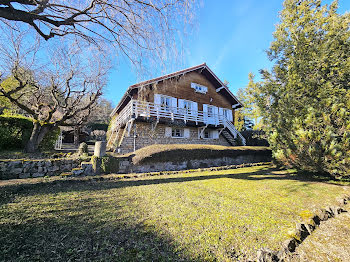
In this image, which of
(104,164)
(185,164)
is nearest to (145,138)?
(185,164)

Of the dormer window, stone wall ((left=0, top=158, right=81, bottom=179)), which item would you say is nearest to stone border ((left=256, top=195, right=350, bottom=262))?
stone wall ((left=0, top=158, right=81, bottom=179))

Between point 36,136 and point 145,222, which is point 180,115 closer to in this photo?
point 36,136

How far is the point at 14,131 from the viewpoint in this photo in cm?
971

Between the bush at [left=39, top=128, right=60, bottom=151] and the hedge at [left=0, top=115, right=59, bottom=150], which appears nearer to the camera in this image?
the hedge at [left=0, top=115, right=59, bottom=150]

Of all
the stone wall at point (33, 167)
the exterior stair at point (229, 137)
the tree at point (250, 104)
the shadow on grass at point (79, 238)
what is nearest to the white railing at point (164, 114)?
the exterior stair at point (229, 137)

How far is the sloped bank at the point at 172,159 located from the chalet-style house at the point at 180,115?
3685 mm

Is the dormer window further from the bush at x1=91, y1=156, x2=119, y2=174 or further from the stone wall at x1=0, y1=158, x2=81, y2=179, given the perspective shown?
the stone wall at x1=0, y1=158, x2=81, y2=179

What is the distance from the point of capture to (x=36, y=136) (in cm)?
988

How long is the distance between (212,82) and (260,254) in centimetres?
1922

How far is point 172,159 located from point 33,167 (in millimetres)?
6645

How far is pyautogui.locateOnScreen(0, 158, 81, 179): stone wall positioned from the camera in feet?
20.5

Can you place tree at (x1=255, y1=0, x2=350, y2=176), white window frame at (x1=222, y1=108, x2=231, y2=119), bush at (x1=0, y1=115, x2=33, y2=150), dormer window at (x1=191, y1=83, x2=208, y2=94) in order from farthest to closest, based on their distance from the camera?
1. white window frame at (x1=222, y1=108, x2=231, y2=119)
2. dormer window at (x1=191, y1=83, x2=208, y2=94)
3. bush at (x1=0, y1=115, x2=33, y2=150)
4. tree at (x1=255, y1=0, x2=350, y2=176)

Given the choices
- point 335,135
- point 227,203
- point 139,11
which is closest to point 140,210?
point 227,203

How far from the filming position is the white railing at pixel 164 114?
39.9ft
